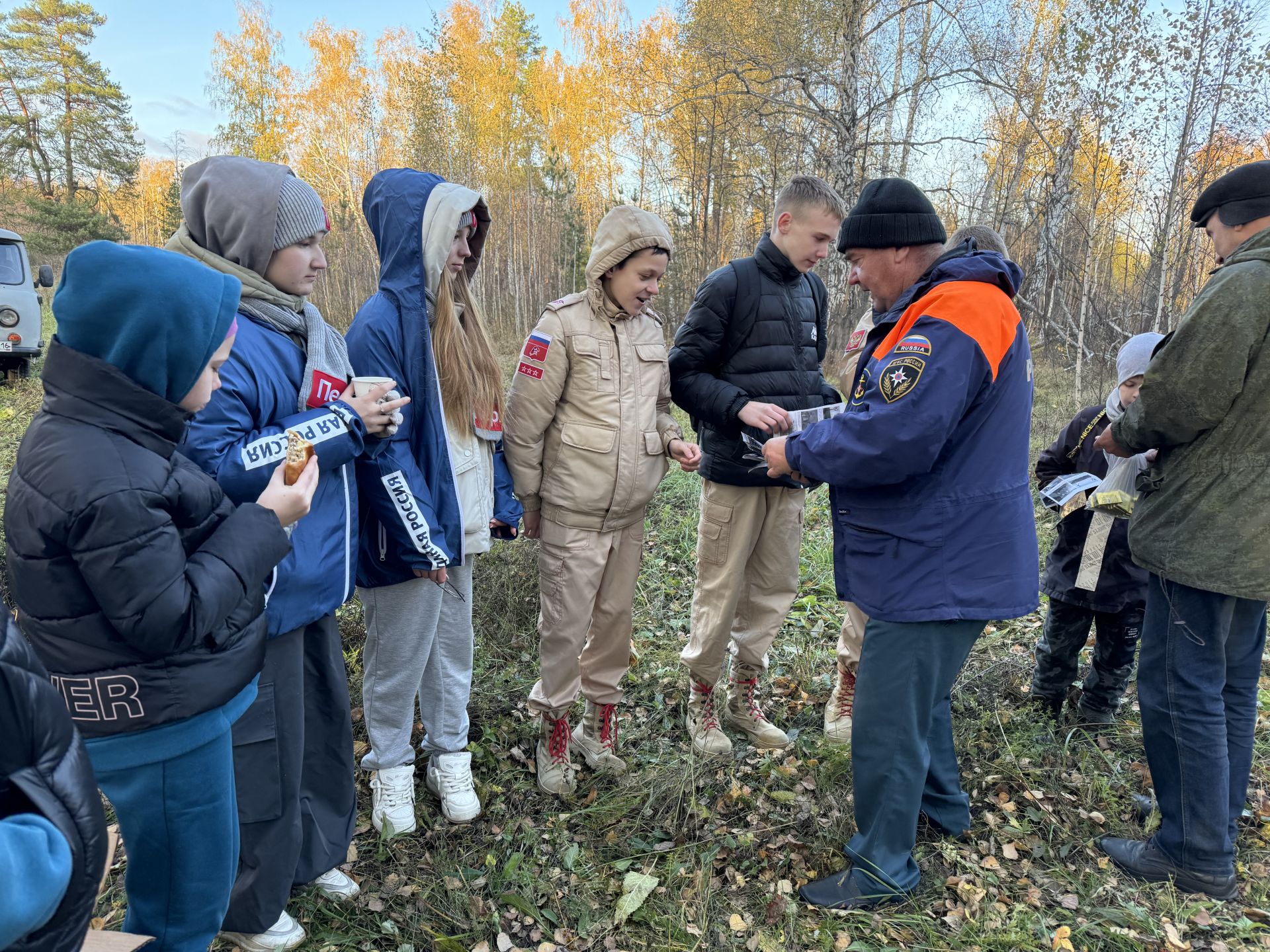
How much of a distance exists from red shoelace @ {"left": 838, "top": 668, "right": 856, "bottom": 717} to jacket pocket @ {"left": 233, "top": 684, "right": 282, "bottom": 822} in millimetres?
2556

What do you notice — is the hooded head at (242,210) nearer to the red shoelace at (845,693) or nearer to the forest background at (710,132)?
the red shoelace at (845,693)

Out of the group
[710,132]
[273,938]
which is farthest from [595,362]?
[710,132]

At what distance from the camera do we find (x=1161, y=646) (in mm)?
2574

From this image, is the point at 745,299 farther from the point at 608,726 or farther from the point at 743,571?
the point at 608,726

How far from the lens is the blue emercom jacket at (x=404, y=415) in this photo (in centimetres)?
236

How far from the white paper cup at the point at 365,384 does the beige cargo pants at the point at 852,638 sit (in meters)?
2.50

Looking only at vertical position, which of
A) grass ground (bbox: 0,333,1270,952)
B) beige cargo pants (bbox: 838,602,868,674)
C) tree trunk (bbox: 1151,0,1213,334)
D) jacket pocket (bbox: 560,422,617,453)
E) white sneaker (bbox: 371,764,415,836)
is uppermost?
tree trunk (bbox: 1151,0,1213,334)

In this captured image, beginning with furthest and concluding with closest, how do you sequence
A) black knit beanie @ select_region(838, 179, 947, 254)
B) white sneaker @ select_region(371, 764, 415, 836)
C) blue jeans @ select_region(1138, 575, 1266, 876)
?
1. white sneaker @ select_region(371, 764, 415, 836)
2. blue jeans @ select_region(1138, 575, 1266, 876)
3. black knit beanie @ select_region(838, 179, 947, 254)

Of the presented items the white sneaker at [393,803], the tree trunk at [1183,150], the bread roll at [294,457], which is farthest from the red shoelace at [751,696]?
the tree trunk at [1183,150]

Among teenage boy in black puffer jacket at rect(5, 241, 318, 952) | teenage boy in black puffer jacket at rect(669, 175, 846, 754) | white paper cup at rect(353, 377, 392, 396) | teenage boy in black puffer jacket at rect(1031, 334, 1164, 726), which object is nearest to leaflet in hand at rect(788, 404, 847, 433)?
teenage boy in black puffer jacket at rect(669, 175, 846, 754)

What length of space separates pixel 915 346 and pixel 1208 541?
4.21 feet

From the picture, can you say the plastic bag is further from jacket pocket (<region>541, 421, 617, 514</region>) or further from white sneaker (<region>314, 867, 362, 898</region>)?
white sneaker (<region>314, 867, 362, 898</region>)

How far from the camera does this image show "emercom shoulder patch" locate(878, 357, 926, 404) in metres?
2.14

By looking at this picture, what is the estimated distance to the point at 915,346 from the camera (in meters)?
2.17
